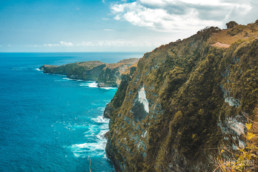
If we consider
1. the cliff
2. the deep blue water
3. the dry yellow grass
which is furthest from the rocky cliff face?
the cliff

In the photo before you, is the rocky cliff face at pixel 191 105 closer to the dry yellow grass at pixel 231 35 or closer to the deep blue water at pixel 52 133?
the dry yellow grass at pixel 231 35

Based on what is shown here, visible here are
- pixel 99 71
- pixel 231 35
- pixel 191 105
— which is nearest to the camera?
pixel 191 105

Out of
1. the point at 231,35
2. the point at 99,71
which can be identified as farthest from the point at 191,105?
the point at 99,71

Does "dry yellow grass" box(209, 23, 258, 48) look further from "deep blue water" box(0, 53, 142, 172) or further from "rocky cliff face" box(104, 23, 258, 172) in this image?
"deep blue water" box(0, 53, 142, 172)

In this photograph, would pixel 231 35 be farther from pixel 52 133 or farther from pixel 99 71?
pixel 99 71

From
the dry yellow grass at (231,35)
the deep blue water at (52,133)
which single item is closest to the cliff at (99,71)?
the deep blue water at (52,133)

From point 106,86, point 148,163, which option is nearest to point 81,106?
point 106,86
